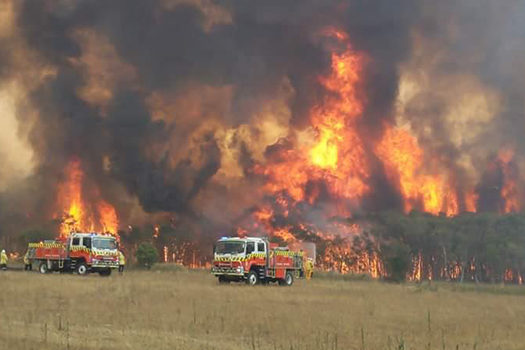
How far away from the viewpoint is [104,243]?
4566 centimetres

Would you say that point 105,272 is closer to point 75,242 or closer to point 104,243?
point 104,243

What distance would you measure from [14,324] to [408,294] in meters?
21.9

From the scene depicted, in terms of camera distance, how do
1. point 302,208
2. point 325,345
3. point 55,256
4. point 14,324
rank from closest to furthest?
point 325,345 < point 14,324 < point 55,256 < point 302,208

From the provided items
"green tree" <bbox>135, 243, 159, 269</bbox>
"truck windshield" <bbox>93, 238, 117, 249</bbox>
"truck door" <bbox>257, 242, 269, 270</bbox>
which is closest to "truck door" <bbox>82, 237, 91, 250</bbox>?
"truck windshield" <bbox>93, 238, 117, 249</bbox>

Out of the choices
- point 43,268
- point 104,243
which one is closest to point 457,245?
point 104,243

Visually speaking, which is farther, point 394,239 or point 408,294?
point 394,239

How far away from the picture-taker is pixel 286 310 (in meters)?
23.5

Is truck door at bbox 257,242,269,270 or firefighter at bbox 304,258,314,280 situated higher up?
truck door at bbox 257,242,269,270

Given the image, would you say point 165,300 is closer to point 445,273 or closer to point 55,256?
point 55,256

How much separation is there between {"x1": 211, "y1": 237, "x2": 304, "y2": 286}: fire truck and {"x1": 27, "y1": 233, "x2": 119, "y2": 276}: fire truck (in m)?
9.68

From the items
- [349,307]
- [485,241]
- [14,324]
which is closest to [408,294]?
[349,307]

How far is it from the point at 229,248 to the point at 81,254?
12152 millimetres

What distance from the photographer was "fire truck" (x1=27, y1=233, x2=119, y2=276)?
44781 mm

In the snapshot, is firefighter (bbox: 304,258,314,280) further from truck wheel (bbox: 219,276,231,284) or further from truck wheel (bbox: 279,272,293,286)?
truck wheel (bbox: 219,276,231,284)
